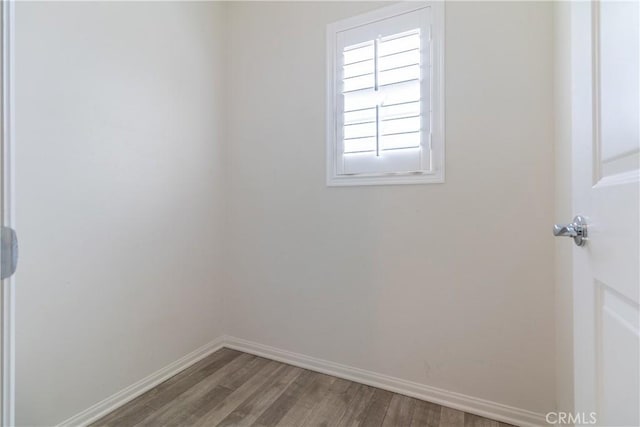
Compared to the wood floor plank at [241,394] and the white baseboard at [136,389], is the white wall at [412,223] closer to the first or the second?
the wood floor plank at [241,394]

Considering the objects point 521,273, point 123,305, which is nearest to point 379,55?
point 521,273

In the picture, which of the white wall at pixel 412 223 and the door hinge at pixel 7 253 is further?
the white wall at pixel 412 223

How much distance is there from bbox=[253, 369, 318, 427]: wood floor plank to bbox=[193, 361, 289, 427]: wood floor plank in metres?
0.15

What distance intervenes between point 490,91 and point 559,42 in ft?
0.95

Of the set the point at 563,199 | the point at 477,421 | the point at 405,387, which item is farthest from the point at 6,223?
the point at 477,421

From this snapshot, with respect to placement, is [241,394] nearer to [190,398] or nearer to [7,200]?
[190,398]

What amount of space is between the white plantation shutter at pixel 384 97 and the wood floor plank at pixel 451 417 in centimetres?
126

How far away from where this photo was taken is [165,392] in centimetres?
157

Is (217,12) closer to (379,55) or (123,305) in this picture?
(379,55)

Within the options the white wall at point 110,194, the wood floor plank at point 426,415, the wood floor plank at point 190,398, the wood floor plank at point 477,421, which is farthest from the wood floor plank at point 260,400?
the wood floor plank at point 477,421

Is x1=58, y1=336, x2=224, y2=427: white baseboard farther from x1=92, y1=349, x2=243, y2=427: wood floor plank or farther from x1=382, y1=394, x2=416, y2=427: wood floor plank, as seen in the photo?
x1=382, y1=394, x2=416, y2=427: wood floor plank

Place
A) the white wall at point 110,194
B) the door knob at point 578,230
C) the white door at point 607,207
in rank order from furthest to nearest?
the white wall at point 110,194, the door knob at point 578,230, the white door at point 607,207

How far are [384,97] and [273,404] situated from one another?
1809mm

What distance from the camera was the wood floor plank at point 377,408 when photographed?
4.48 ft
